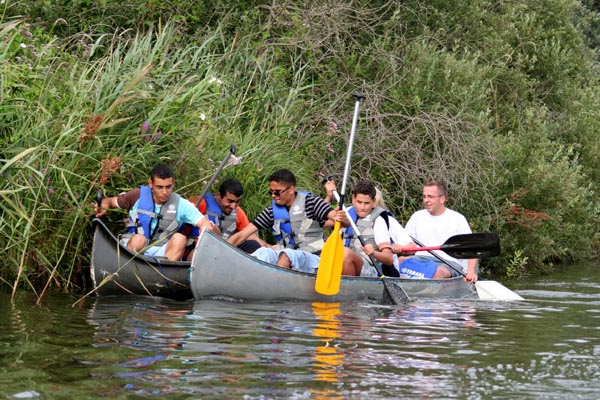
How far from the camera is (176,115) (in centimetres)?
991

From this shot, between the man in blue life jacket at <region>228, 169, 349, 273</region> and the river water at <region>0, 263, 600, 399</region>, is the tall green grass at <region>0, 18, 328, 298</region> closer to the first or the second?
the river water at <region>0, 263, 600, 399</region>

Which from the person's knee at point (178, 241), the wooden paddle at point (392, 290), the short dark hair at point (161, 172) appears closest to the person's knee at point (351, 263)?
the wooden paddle at point (392, 290)

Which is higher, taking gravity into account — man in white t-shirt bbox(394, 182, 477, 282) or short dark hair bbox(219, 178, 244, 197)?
short dark hair bbox(219, 178, 244, 197)

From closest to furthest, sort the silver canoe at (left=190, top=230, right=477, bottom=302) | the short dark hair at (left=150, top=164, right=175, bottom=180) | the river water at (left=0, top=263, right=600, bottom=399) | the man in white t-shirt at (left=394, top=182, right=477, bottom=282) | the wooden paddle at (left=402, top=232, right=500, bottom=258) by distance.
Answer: the river water at (left=0, top=263, right=600, bottom=399), the silver canoe at (left=190, top=230, right=477, bottom=302), the short dark hair at (left=150, top=164, right=175, bottom=180), the wooden paddle at (left=402, top=232, right=500, bottom=258), the man in white t-shirt at (left=394, top=182, right=477, bottom=282)

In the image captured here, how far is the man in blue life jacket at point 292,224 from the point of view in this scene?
9453 millimetres

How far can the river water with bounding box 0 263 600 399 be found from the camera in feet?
18.1

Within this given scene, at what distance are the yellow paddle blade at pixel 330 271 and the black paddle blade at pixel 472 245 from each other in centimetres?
121

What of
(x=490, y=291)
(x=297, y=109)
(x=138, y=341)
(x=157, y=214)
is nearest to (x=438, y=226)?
(x=490, y=291)

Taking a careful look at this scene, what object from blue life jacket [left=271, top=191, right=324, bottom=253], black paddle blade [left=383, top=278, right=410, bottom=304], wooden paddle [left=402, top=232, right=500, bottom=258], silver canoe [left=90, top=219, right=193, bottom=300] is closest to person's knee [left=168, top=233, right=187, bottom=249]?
silver canoe [left=90, top=219, right=193, bottom=300]

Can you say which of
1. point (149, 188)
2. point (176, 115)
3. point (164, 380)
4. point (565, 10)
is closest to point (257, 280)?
point (149, 188)

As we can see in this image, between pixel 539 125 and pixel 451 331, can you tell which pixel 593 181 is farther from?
pixel 451 331

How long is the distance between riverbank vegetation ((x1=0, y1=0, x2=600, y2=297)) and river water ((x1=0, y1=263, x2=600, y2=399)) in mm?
1109

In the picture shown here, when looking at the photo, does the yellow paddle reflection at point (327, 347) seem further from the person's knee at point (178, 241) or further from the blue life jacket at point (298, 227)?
the person's knee at point (178, 241)

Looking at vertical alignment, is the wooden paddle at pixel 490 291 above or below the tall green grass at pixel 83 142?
below
